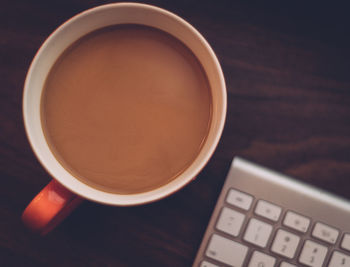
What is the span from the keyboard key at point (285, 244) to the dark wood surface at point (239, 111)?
0.09m

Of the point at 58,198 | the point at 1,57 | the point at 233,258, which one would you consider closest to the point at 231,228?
the point at 233,258

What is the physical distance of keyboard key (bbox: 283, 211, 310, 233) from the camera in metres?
0.46

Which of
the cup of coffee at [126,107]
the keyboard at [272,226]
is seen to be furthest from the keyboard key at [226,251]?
the cup of coffee at [126,107]

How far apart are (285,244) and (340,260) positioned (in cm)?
8

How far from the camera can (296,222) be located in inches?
18.1

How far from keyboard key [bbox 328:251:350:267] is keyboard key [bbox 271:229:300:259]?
5 cm

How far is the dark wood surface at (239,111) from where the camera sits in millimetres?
493

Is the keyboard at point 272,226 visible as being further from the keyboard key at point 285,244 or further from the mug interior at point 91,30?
the mug interior at point 91,30

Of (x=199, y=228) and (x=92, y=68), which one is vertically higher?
(x=92, y=68)

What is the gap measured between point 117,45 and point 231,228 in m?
0.29

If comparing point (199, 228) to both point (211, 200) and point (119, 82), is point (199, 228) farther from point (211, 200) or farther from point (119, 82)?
point (119, 82)

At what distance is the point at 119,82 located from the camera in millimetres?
445

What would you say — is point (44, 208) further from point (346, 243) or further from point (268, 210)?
point (346, 243)

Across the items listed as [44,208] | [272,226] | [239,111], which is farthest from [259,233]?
[44,208]
